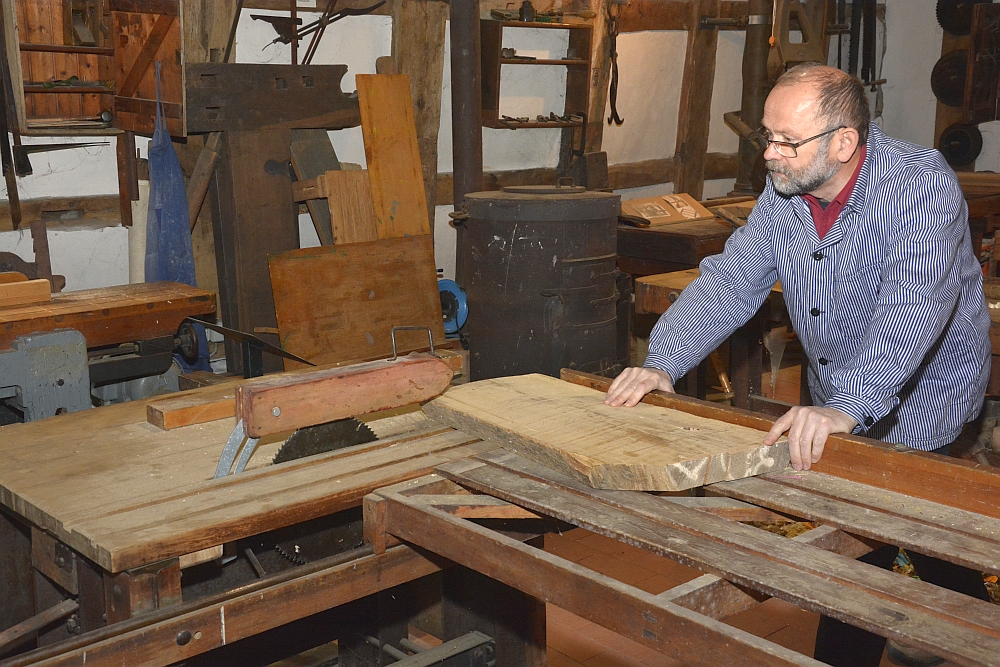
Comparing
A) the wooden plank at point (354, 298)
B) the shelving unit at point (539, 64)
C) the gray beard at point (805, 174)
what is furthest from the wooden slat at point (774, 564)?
the shelving unit at point (539, 64)

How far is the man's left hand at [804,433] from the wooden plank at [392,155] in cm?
442

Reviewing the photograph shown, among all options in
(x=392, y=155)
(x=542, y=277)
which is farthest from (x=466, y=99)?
(x=542, y=277)

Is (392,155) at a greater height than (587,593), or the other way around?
(392,155)

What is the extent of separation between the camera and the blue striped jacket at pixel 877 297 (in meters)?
2.16

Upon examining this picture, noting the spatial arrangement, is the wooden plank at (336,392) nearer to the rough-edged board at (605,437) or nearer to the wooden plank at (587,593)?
the rough-edged board at (605,437)

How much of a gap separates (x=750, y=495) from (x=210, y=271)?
490cm

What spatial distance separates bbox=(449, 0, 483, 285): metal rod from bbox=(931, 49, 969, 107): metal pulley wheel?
5563 mm

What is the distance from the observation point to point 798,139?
2307mm

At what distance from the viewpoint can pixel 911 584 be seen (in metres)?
1.52

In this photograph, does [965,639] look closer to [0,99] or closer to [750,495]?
[750,495]

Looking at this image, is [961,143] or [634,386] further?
[961,143]

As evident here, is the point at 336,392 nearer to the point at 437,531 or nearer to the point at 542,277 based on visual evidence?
the point at 437,531

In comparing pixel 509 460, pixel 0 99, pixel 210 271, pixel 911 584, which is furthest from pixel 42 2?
pixel 911 584

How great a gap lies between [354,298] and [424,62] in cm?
194
